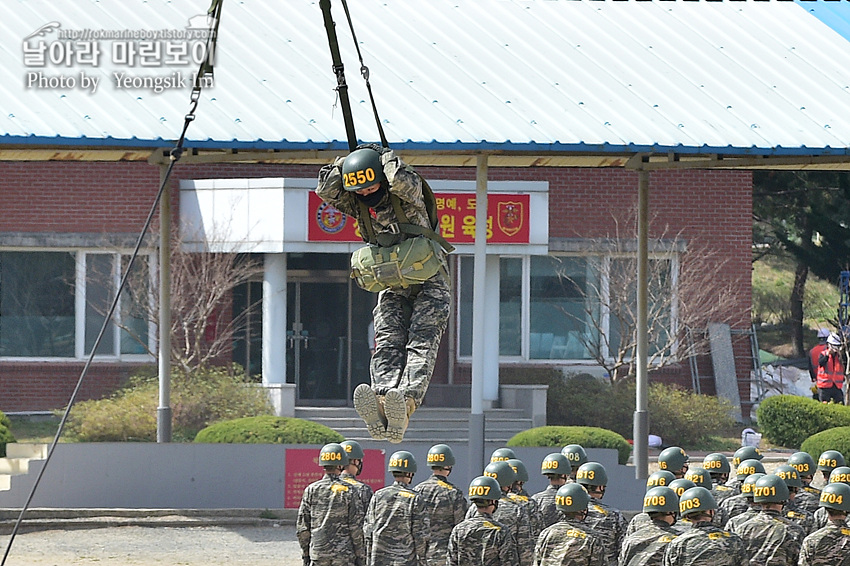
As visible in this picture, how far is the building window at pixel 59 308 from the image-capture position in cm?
2827

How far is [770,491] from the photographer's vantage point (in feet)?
38.3

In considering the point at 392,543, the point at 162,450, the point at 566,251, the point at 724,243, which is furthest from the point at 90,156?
the point at 724,243

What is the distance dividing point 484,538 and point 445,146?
6.95 meters

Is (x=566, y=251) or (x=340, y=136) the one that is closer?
(x=340, y=136)

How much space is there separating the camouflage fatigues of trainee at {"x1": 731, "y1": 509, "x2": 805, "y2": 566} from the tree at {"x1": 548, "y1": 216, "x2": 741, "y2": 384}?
15.1 metres

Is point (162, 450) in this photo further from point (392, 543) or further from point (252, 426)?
point (392, 543)

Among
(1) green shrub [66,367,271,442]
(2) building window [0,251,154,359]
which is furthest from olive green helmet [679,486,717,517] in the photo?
(2) building window [0,251,154,359]

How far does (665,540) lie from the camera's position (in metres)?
11.0

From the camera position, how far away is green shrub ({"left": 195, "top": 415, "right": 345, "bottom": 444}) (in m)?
19.9

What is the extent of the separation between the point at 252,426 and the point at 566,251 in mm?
10607

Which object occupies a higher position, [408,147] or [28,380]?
[408,147]

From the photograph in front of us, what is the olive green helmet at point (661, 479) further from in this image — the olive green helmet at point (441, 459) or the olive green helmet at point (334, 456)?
the olive green helmet at point (334, 456)

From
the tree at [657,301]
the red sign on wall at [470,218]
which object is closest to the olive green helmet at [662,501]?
the red sign on wall at [470,218]

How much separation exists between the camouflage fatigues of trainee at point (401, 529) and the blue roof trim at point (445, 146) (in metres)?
Answer: 5.49
